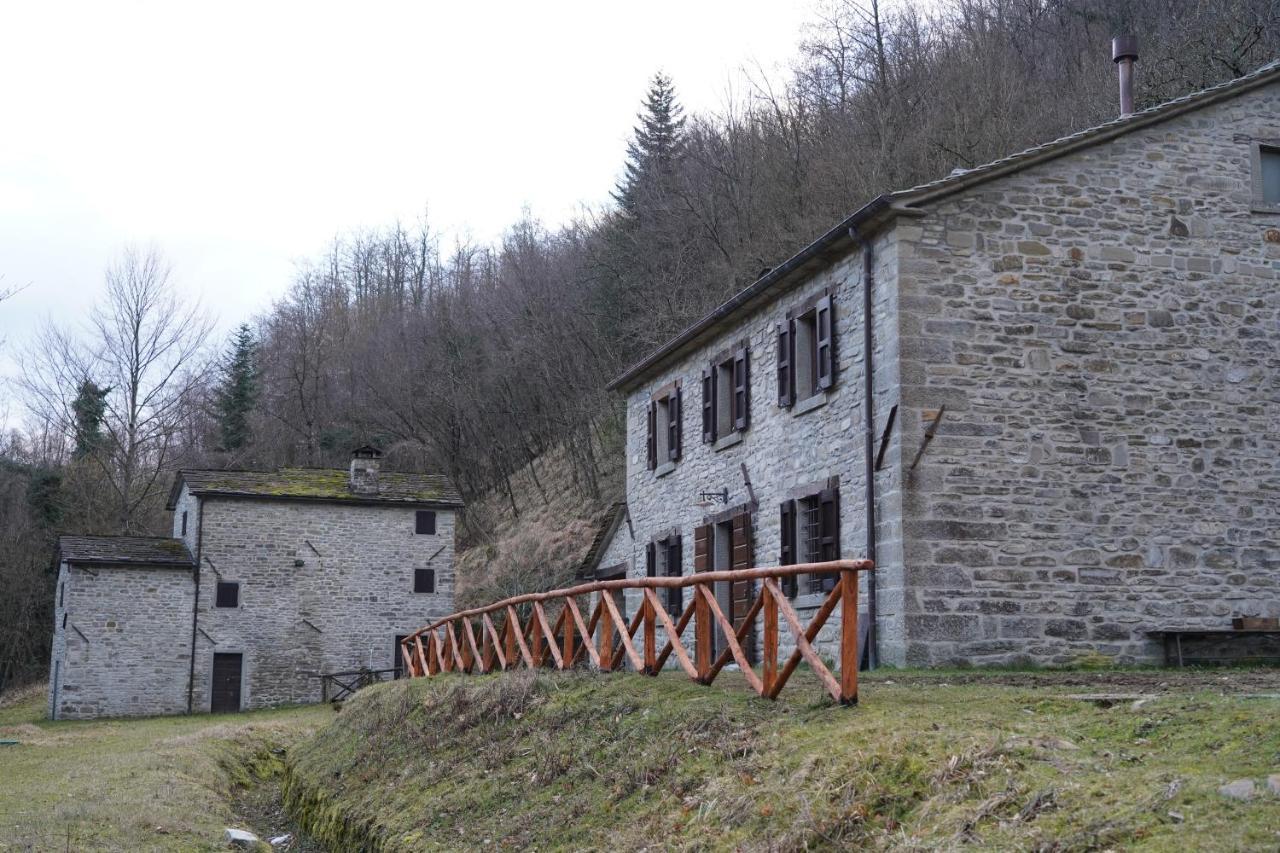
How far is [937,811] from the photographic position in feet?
17.9

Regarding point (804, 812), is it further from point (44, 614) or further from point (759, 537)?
point (44, 614)

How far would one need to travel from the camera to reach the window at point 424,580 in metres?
31.6

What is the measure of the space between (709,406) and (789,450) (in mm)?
2904

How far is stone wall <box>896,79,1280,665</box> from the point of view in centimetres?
1284

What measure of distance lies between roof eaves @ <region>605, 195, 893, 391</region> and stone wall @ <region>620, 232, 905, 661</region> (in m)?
0.20

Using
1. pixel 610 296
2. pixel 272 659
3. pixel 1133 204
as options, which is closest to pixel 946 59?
pixel 610 296

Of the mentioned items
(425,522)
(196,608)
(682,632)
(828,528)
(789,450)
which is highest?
(789,450)

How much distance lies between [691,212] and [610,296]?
15.9 feet

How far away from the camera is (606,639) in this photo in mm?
11031

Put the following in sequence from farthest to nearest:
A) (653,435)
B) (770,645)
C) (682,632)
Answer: (653,435) → (682,632) → (770,645)

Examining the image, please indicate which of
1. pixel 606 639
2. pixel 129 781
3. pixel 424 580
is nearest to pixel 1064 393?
pixel 606 639

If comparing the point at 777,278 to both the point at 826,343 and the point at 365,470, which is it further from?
the point at 365,470

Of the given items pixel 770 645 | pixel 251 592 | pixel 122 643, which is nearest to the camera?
pixel 770 645

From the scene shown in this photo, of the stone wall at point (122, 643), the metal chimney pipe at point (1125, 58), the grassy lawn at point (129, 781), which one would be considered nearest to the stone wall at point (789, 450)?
the metal chimney pipe at point (1125, 58)
